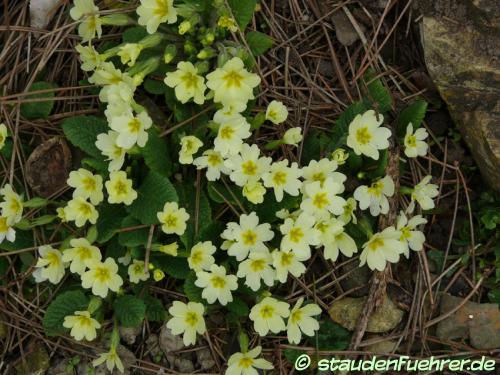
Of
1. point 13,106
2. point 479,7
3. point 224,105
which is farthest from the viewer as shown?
point 13,106

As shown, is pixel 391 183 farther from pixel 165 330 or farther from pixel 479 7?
pixel 165 330

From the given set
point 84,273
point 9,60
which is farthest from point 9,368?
point 9,60

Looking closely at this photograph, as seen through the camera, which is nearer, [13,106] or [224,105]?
[224,105]

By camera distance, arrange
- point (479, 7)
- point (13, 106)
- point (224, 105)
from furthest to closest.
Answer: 1. point (13, 106)
2. point (479, 7)
3. point (224, 105)

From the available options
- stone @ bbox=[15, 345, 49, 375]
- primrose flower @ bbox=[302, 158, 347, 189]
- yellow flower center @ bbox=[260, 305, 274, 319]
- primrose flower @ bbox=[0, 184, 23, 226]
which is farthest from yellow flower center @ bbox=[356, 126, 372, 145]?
stone @ bbox=[15, 345, 49, 375]

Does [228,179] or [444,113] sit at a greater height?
[444,113]

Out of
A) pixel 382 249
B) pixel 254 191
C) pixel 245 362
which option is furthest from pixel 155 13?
pixel 245 362

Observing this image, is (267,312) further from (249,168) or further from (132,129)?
(132,129)

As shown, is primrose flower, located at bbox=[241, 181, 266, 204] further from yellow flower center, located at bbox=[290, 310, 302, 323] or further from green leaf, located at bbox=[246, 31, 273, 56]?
green leaf, located at bbox=[246, 31, 273, 56]

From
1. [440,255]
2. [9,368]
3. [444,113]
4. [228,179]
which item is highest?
[444,113]
